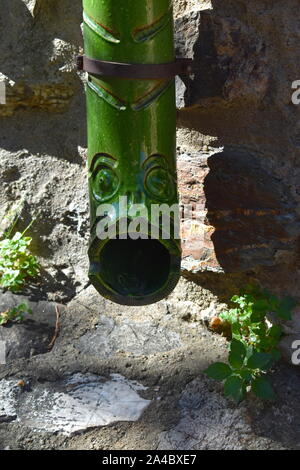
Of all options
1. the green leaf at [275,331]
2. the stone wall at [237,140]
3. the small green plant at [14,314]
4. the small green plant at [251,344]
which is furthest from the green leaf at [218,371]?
the small green plant at [14,314]

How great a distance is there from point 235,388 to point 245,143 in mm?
693

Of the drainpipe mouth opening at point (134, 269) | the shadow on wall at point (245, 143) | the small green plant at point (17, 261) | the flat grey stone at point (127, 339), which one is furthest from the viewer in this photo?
the small green plant at point (17, 261)

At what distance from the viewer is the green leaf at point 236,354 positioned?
1.85 metres

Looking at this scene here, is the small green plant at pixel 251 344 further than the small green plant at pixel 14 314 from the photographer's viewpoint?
No

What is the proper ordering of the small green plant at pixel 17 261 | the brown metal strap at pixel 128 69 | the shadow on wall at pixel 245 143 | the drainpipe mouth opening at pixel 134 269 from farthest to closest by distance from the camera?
the small green plant at pixel 17 261
the shadow on wall at pixel 245 143
the drainpipe mouth opening at pixel 134 269
the brown metal strap at pixel 128 69

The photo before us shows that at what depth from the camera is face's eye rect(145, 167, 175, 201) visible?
1.73 metres

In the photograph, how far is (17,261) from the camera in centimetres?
237

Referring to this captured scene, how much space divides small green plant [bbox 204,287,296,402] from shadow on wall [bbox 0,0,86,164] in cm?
80

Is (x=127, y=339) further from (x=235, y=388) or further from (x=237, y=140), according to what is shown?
(x=237, y=140)

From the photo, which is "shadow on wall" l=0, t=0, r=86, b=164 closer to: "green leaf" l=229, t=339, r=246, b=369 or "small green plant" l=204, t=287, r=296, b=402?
"small green plant" l=204, t=287, r=296, b=402

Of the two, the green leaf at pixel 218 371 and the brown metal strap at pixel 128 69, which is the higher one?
the brown metal strap at pixel 128 69

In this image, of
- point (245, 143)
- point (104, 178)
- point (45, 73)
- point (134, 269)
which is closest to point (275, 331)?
point (134, 269)

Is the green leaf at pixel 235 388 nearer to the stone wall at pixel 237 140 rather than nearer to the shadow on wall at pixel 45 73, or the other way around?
the stone wall at pixel 237 140

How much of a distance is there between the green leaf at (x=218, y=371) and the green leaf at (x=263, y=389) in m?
0.07
